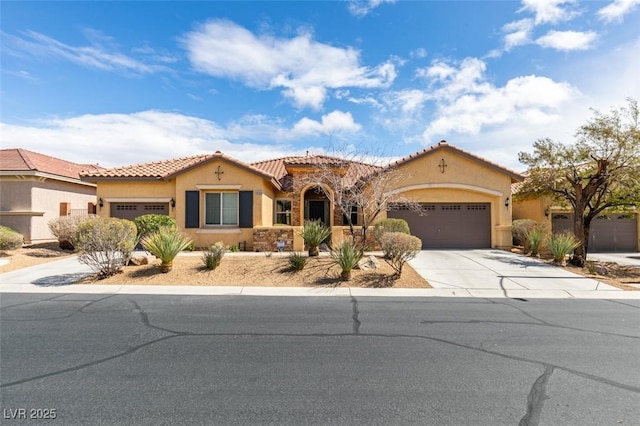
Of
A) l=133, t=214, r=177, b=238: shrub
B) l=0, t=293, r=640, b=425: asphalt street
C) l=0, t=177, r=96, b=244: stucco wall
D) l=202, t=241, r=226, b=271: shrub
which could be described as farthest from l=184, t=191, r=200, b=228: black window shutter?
l=0, t=293, r=640, b=425: asphalt street

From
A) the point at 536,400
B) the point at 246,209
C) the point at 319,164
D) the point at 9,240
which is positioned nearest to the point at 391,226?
the point at 319,164

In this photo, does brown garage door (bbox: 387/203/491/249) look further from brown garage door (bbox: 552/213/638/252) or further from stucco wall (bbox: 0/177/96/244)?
stucco wall (bbox: 0/177/96/244)

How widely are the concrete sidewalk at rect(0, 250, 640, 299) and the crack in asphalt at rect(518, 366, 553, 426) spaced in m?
4.88

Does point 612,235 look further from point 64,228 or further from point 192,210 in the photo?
point 64,228

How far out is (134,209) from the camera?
17.9 m

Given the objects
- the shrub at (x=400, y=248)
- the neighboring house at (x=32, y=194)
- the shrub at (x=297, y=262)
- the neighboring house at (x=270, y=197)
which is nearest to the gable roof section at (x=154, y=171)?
the neighboring house at (x=270, y=197)

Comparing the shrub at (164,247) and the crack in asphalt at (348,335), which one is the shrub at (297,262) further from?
the crack in asphalt at (348,335)

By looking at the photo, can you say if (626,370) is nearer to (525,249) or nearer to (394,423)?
(394,423)

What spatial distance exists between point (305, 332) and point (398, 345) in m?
1.68

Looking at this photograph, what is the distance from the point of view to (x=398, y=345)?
5.49m

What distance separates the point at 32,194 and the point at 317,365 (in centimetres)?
2148

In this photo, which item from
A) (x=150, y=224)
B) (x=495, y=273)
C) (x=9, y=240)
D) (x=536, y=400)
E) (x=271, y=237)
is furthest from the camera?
(x=271, y=237)

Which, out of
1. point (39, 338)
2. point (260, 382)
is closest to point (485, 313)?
point (260, 382)

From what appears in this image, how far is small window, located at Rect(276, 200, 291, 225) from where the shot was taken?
65.7 ft
